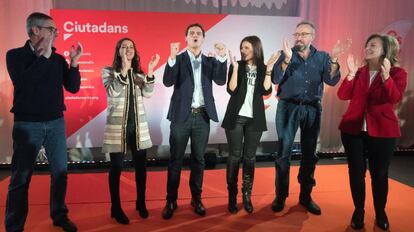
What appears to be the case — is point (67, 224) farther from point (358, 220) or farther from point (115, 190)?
point (358, 220)

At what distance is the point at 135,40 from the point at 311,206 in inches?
116

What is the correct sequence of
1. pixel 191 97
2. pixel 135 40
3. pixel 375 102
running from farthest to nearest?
pixel 135 40
pixel 191 97
pixel 375 102

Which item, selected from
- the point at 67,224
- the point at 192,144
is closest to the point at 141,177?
the point at 192,144

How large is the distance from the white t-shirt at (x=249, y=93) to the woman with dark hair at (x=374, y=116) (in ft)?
2.41

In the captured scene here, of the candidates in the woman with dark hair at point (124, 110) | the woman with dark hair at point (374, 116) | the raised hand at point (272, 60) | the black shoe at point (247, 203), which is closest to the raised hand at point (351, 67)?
the woman with dark hair at point (374, 116)

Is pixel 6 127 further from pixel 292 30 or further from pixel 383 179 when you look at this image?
pixel 383 179

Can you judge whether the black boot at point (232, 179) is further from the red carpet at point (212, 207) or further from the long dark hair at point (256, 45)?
the long dark hair at point (256, 45)

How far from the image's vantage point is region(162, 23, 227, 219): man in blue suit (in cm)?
311

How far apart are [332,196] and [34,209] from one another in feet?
9.44

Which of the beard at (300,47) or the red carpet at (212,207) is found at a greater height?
the beard at (300,47)

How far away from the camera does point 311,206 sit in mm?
3426

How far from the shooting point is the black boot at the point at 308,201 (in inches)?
134

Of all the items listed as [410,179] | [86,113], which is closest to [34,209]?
[86,113]

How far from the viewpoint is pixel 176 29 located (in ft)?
16.1
